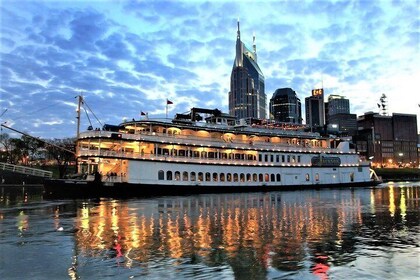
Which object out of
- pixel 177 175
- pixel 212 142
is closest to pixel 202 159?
pixel 212 142

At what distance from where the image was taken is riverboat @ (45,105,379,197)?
44719 millimetres

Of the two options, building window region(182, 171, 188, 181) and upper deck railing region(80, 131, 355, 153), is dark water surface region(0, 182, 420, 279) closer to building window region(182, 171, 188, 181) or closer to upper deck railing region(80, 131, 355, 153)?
upper deck railing region(80, 131, 355, 153)

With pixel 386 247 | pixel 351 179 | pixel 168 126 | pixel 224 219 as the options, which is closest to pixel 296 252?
Answer: pixel 386 247

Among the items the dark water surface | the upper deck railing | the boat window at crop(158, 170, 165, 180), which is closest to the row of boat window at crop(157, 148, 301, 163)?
the upper deck railing

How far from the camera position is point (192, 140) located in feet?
175

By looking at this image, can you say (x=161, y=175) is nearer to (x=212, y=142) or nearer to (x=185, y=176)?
(x=185, y=176)

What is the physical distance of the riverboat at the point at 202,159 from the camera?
44719mm

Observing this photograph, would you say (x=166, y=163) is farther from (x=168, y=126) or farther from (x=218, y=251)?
(x=218, y=251)

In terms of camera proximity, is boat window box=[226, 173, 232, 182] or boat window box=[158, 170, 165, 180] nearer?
boat window box=[158, 170, 165, 180]

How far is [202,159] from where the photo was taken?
5350 centimetres

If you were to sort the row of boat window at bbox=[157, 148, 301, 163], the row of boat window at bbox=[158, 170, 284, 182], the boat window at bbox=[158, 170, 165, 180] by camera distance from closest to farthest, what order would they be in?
the boat window at bbox=[158, 170, 165, 180] → the row of boat window at bbox=[158, 170, 284, 182] → the row of boat window at bbox=[157, 148, 301, 163]

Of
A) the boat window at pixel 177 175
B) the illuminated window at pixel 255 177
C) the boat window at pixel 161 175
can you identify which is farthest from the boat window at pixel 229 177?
the boat window at pixel 161 175

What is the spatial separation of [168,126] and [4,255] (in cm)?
3905

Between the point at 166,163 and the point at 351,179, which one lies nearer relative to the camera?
the point at 166,163
